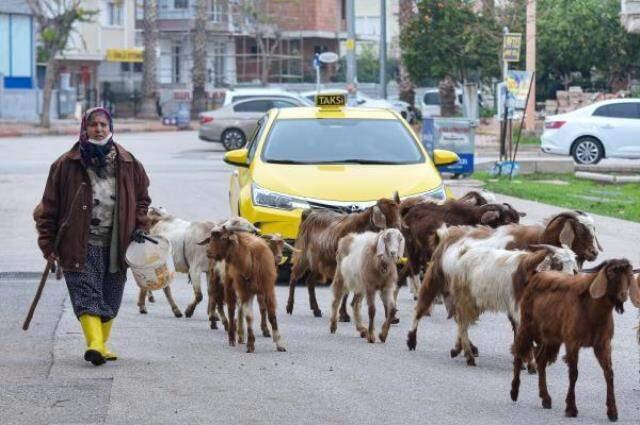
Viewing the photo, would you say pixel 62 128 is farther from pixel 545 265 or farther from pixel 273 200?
pixel 545 265

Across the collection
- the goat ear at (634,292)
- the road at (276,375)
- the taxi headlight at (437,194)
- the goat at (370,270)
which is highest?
the taxi headlight at (437,194)

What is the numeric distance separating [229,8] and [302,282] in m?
67.5

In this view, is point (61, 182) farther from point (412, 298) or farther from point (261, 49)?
point (261, 49)

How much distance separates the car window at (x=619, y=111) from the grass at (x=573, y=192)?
312 centimetres

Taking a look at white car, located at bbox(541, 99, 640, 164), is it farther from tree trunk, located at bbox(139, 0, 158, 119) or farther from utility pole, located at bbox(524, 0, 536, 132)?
tree trunk, located at bbox(139, 0, 158, 119)

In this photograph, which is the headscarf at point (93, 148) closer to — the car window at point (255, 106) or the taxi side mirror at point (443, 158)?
the taxi side mirror at point (443, 158)

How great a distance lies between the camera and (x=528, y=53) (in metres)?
41.1

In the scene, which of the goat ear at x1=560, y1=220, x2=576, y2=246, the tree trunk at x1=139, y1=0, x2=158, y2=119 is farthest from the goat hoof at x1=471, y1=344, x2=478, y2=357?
the tree trunk at x1=139, y1=0, x2=158, y2=119

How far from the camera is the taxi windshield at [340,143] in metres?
15.9

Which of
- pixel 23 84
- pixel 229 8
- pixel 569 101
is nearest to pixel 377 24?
pixel 229 8

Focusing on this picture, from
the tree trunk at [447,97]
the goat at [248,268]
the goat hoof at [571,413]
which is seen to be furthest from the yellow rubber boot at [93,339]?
the tree trunk at [447,97]

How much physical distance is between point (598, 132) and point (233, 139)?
41.8ft

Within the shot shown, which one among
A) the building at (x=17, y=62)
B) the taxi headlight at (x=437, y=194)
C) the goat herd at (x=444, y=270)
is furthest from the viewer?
the building at (x=17, y=62)

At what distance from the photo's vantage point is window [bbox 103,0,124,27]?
81.1m
